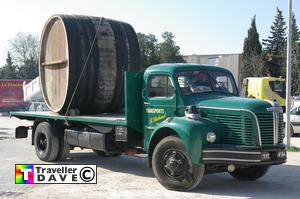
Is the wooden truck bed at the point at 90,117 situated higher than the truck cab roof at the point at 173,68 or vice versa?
the truck cab roof at the point at 173,68

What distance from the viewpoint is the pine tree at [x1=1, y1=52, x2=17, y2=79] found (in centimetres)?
10031

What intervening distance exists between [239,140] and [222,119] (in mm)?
481

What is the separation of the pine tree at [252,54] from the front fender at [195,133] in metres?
50.6

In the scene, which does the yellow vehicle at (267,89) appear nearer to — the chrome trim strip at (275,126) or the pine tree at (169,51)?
the chrome trim strip at (275,126)

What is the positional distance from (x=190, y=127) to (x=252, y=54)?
56.4 metres

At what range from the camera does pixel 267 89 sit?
1142 inches

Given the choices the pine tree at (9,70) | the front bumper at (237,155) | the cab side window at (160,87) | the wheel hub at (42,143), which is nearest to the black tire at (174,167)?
the front bumper at (237,155)

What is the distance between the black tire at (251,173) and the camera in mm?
10117

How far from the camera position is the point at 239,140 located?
867 cm

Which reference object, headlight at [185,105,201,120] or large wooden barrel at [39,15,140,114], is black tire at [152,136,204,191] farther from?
large wooden barrel at [39,15,140,114]

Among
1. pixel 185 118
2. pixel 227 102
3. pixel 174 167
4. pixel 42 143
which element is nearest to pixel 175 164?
pixel 174 167

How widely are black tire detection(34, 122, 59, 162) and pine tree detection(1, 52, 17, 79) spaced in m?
90.3

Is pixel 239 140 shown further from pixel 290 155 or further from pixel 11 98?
pixel 11 98

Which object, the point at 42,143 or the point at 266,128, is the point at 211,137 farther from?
the point at 42,143
